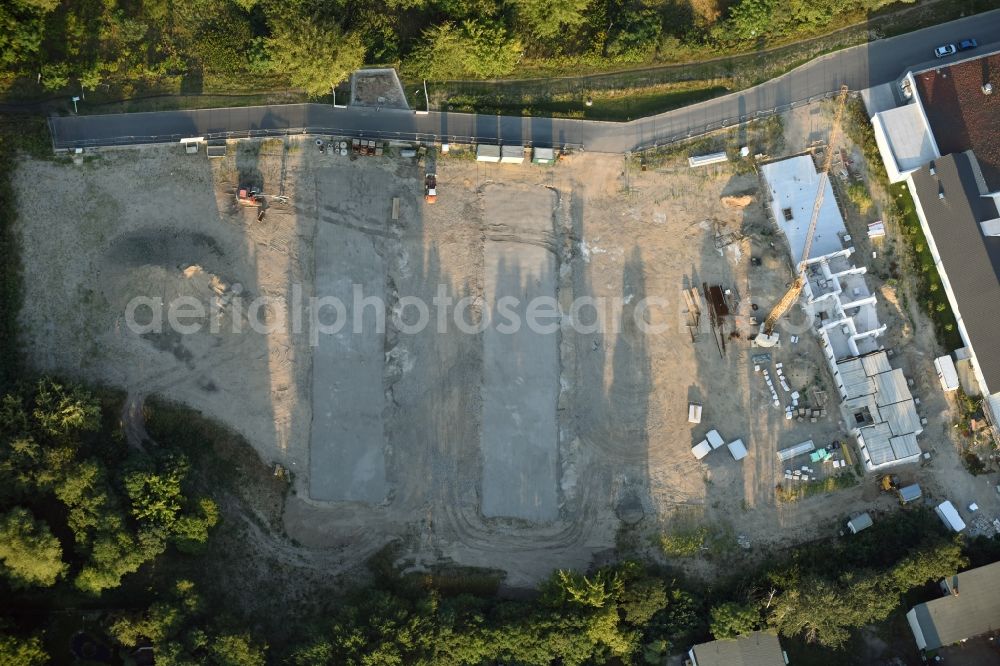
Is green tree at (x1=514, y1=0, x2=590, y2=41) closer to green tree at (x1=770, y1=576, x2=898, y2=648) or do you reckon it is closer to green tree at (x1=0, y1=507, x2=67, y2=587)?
green tree at (x1=770, y1=576, x2=898, y2=648)

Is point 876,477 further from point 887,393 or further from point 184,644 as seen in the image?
point 184,644

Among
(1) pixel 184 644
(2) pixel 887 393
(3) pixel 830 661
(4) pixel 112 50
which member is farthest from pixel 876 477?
(4) pixel 112 50

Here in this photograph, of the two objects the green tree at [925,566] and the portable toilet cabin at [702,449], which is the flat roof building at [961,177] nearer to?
the green tree at [925,566]

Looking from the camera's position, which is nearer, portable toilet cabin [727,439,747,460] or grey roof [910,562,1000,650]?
grey roof [910,562,1000,650]

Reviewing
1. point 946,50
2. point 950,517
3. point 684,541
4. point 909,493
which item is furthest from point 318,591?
point 946,50

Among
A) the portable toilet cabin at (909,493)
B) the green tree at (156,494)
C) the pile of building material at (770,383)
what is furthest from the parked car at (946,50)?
the green tree at (156,494)

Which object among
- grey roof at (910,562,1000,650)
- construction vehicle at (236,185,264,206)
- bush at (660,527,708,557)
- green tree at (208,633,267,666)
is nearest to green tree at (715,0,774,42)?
construction vehicle at (236,185,264,206)
